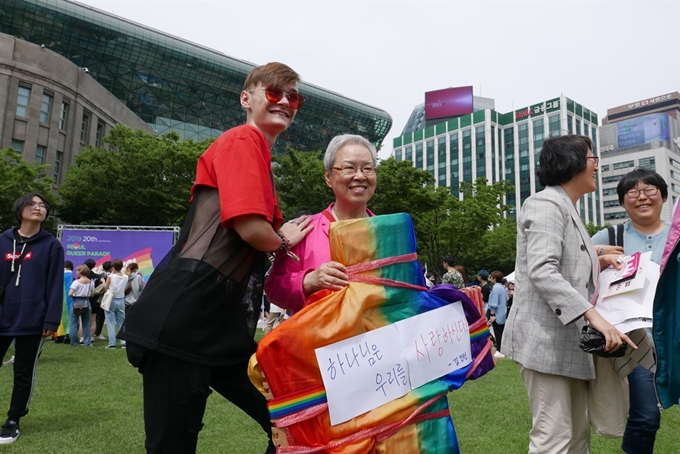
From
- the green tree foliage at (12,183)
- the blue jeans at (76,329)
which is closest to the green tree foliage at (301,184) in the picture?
the green tree foliage at (12,183)

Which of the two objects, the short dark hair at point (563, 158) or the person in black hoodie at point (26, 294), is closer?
the short dark hair at point (563, 158)

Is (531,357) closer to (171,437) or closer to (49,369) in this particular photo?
(171,437)

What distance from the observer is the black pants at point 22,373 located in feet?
13.3

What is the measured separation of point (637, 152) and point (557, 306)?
9874 centimetres

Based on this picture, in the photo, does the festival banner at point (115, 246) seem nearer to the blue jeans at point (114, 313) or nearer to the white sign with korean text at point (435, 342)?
the blue jeans at point (114, 313)

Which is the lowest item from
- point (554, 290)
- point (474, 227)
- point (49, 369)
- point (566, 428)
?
point (49, 369)

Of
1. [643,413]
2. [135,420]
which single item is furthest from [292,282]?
[135,420]

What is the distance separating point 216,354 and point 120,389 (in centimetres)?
526

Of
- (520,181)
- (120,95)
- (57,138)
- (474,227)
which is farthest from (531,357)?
(520,181)

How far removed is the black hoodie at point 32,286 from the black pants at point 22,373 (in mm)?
116

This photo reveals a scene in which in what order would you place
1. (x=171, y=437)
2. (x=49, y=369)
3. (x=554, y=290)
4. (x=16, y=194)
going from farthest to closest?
1. (x=16, y=194)
2. (x=49, y=369)
3. (x=554, y=290)
4. (x=171, y=437)

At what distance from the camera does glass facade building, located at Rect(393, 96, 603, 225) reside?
271ft

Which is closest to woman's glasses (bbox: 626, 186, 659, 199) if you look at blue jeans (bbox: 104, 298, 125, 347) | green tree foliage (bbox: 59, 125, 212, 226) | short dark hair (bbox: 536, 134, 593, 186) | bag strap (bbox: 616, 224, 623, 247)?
bag strap (bbox: 616, 224, 623, 247)

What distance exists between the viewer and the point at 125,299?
11609mm
